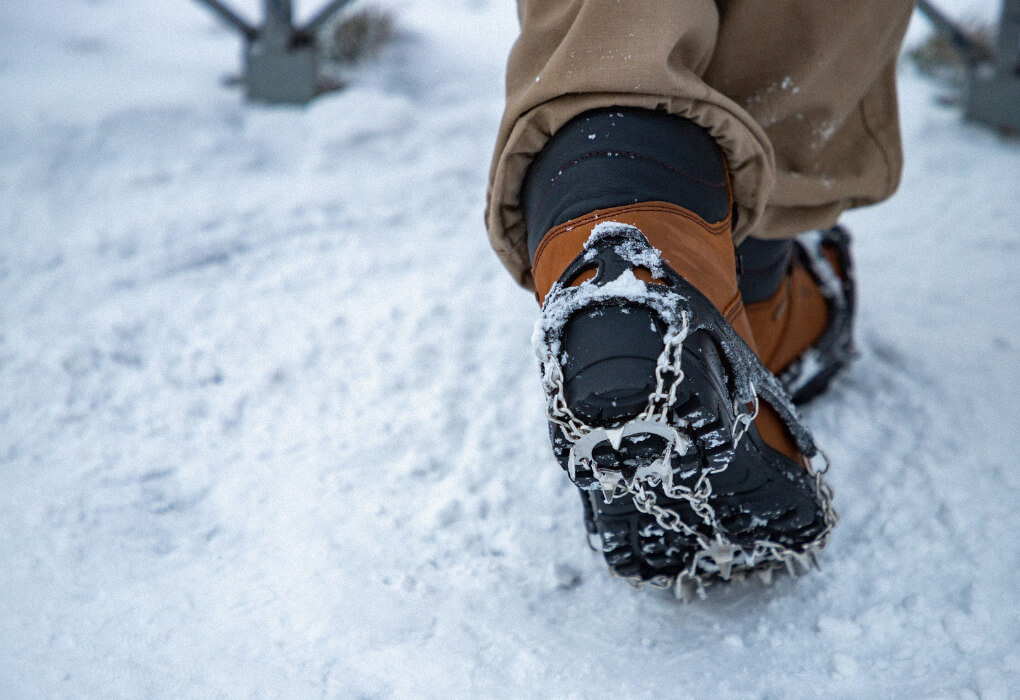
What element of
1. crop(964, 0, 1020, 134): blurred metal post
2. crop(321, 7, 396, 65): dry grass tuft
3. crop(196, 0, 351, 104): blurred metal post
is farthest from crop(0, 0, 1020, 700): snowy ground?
crop(321, 7, 396, 65): dry grass tuft

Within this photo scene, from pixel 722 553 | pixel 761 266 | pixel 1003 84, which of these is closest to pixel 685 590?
pixel 722 553

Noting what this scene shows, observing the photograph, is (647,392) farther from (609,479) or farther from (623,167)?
(623,167)

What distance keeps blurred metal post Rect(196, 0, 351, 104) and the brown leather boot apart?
1885 mm

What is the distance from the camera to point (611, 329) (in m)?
0.76

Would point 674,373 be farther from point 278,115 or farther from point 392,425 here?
point 278,115

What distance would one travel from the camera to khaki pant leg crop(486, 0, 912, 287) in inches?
34.4

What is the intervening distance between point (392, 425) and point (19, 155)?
1.59 m

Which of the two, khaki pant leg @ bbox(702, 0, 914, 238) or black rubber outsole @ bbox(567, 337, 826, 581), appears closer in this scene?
black rubber outsole @ bbox(567, 337, 826, 581)

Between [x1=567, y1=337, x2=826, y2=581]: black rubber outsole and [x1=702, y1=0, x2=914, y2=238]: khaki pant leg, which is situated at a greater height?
[x1=702, y1=0, x2=914, y2=238]: khaki pant leg

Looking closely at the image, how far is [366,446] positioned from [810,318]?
0.91m

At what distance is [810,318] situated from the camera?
1447 millimetres

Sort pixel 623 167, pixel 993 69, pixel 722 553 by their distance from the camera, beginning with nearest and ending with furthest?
pixel 623 167
pixel 722 553
pixel 993 69

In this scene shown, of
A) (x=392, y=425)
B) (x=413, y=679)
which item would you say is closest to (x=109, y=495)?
(x=392, y=425)

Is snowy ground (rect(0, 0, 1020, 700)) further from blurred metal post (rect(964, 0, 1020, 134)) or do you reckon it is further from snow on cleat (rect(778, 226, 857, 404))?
blurred metal post (rect(964, 0, 1020, 134))
